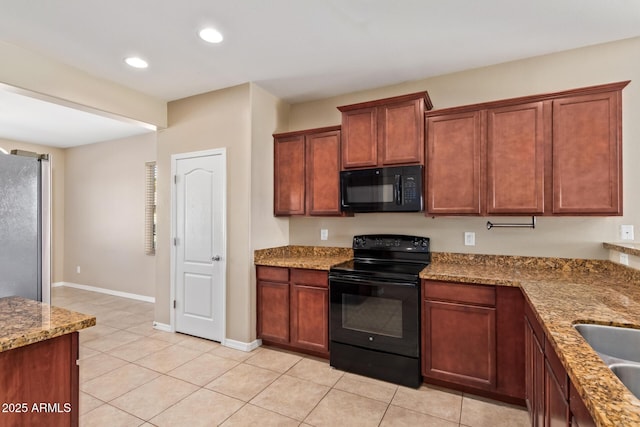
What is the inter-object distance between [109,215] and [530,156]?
6.19 metres

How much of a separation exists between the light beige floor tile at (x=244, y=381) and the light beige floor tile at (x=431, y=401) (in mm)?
1031

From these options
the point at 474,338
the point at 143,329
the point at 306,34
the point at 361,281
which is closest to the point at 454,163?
the point at 361,281

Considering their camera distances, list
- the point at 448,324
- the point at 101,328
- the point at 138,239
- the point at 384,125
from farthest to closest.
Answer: the point at 138,239 → the point at 101,328 → the point at 384,125 → the point at 448,324

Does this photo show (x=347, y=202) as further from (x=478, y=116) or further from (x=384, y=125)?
(x=478, y=116)

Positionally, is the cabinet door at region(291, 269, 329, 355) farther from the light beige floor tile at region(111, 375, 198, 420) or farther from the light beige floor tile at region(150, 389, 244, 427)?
the light beige floor tile at region(111, 375, 198, 420)

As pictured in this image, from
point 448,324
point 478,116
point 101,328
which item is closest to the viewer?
point 448,324

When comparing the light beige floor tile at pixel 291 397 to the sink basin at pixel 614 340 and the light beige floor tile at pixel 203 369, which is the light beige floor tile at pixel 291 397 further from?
the sink basin at pixel 614 340

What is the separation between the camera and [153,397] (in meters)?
2.43

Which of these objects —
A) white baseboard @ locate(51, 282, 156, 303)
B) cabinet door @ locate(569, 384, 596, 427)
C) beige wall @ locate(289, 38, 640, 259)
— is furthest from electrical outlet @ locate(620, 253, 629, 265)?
white baseboard @ locate(51, 282, 156, 303)

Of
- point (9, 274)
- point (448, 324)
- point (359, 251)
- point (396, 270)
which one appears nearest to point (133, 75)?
point (9, 274)

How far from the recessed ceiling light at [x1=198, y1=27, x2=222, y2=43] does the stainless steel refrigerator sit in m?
1.33

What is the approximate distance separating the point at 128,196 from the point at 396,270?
4776 mm

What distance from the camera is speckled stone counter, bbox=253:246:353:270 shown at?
307 cm

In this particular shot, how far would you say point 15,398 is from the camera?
1.23 meters
